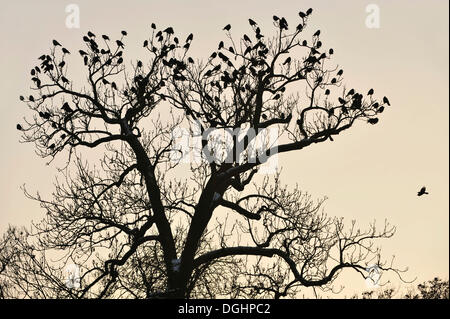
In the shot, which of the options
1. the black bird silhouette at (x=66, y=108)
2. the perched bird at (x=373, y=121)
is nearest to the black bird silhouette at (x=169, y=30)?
the black bird silhouette at (x=66, y=108)

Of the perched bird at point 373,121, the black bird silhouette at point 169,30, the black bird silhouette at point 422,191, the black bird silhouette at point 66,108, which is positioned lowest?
the black bird silhouette at point 422,191

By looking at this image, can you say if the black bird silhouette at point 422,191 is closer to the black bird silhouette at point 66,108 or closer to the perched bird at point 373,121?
the perched bird at point 373,121

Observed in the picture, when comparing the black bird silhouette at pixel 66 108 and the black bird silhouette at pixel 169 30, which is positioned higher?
the black bird silhouette at pixel 169 30

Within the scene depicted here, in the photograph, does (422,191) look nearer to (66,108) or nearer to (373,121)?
(373,121)

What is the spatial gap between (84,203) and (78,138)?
1.86 meters

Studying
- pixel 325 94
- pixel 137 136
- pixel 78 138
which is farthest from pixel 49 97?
pixel 325 94

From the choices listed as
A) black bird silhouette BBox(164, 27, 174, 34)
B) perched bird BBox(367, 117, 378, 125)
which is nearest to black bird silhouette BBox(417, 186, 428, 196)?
perched bird BBox(367, 117, 378, 125)

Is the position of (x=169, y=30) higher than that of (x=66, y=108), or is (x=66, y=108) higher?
(x=169, y=30)

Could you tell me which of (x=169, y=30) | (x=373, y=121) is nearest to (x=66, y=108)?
(x=169, y=30)

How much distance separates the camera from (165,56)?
1905 centimetres

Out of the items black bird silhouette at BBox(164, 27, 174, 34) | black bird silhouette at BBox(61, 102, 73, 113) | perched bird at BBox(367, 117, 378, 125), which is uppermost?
black bird silhouette at BBox(164, 27, 174, 34)

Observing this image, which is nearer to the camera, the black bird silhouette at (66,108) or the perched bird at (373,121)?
the perched bird at (373,121)

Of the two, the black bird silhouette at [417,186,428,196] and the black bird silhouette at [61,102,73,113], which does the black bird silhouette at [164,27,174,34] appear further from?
the black bird silhouette at [417,186,428,196]
